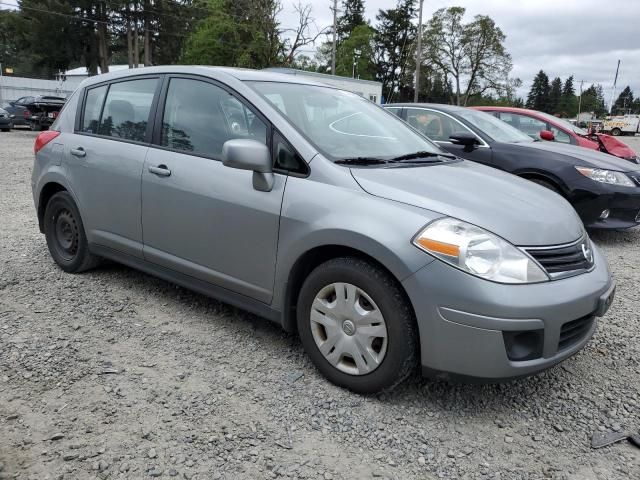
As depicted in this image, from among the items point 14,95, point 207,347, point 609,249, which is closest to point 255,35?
point 14,95

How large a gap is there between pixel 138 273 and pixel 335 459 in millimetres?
2786

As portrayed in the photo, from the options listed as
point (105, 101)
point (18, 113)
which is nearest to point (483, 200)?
point (105, 101)

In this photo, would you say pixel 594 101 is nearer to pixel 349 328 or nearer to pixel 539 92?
pixel 539 92

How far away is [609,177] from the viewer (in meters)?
5.63

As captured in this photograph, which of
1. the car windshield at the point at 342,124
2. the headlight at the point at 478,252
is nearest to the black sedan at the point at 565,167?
the car windshield at the point at 342,124

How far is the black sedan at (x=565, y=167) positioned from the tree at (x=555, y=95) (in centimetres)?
10948

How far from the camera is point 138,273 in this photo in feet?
14.5

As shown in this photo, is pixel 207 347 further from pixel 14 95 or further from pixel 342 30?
pixel 342 30

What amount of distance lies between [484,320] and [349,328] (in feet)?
2.18

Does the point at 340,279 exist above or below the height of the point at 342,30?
below

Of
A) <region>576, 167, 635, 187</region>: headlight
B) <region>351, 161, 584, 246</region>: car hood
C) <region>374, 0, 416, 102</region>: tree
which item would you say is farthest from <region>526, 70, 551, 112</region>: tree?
<region>351, 161, 584, 246</region>: car hood

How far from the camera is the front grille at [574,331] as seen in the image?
2.44 metres

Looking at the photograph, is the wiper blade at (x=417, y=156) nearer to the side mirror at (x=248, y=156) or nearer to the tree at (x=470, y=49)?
the side mirror at (x=248, y=156)

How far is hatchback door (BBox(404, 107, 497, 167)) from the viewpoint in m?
6.20
